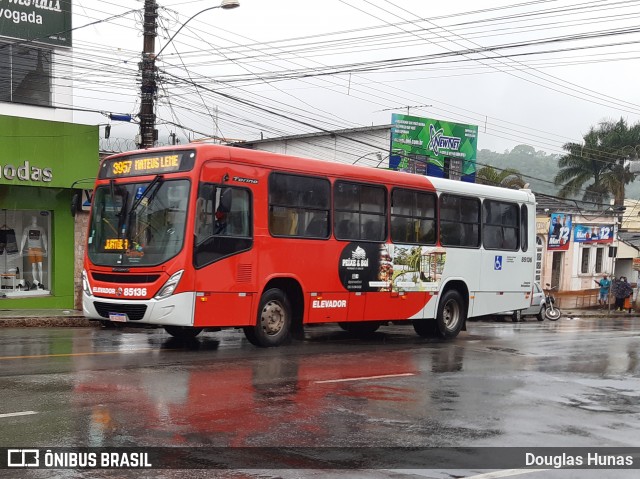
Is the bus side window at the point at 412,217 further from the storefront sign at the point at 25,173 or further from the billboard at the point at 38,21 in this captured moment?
the billboard at the point at 38,21

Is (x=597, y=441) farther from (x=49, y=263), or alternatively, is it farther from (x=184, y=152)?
(x=49, y=263)

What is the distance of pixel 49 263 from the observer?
22.8 metres

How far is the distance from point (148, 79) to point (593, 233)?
34.0m

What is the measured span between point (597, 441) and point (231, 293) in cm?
711

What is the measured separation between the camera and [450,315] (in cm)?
1798

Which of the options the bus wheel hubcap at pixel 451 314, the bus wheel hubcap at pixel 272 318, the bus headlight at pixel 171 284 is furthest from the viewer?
the bus wheel hubcap at pixel 451 314

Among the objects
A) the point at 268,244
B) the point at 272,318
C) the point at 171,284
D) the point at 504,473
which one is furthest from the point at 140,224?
the point at 504,473

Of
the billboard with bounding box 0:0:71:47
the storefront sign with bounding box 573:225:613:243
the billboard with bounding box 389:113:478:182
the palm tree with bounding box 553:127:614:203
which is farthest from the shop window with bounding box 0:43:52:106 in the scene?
the palm tree with bounding box 553:127:614:203

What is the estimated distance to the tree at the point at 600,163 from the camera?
5194 cm

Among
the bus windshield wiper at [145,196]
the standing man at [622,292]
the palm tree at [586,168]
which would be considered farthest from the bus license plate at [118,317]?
the palm tree at [586,168]

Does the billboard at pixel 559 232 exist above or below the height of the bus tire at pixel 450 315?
above

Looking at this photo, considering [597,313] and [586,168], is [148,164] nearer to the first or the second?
[597,313]

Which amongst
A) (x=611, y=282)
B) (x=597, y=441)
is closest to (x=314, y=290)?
(x=597, y=441)

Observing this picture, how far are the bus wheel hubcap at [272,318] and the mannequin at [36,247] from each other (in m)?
11.0
